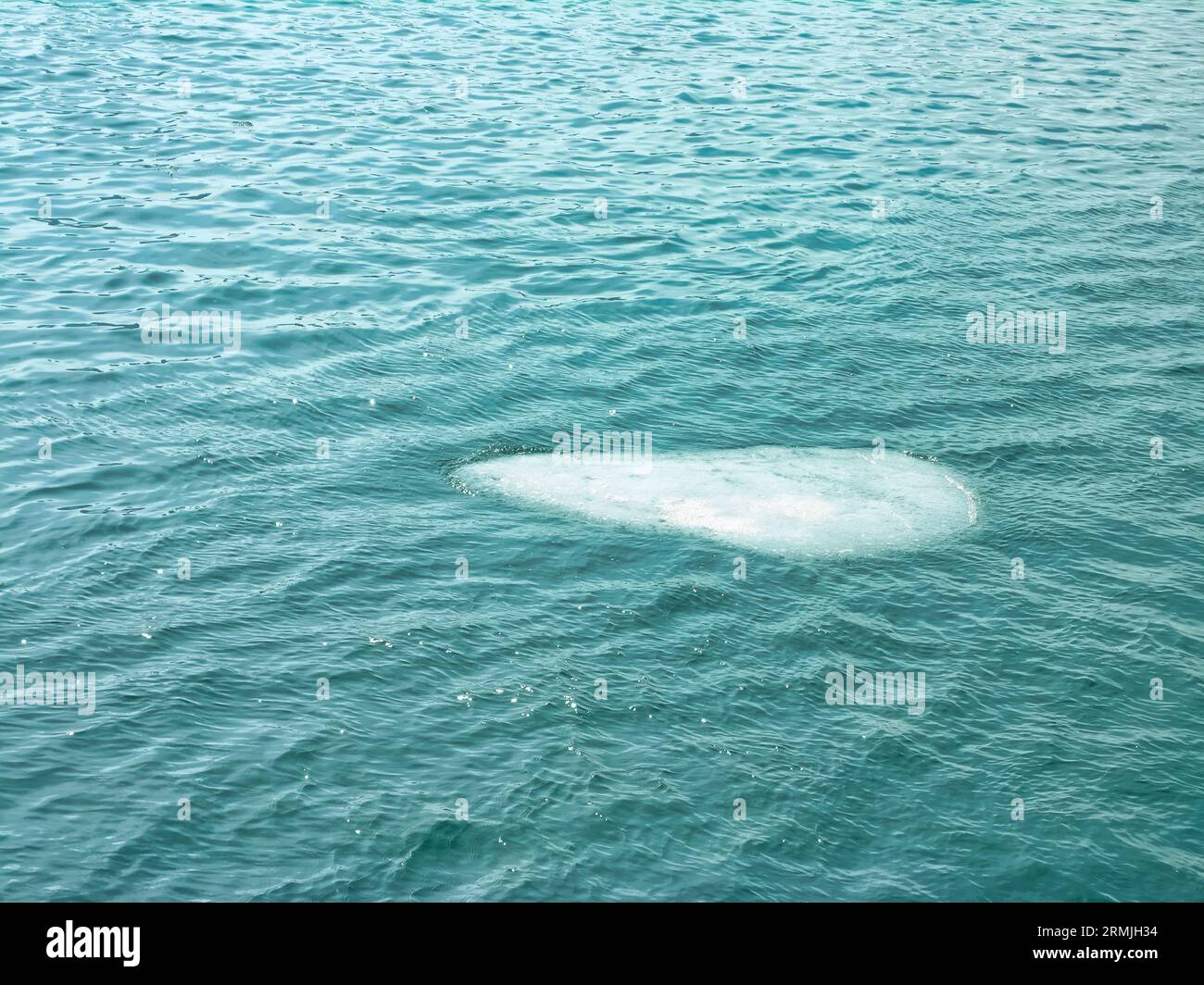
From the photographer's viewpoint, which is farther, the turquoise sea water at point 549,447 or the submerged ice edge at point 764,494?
the submerged ice edge at point 764,494

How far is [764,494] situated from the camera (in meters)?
15.2

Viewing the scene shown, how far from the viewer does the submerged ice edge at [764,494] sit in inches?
574

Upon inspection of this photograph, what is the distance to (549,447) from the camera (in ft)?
53.3

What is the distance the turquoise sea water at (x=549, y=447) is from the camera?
10562mm

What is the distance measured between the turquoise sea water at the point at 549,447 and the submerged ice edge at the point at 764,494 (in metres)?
0.23

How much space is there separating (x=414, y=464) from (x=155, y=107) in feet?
48.5

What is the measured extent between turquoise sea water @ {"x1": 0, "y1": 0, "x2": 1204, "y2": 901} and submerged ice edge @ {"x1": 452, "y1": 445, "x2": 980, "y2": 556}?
23 cm

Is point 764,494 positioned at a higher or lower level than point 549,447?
lower

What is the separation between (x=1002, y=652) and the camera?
12.7 metres

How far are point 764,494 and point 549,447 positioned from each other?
8.54ft

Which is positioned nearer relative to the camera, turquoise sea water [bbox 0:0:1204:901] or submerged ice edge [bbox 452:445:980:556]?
turquoise sea water [bbox 0:0:1204:901]

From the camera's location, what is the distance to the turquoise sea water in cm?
1056

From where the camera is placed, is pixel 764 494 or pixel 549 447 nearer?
pixel 764 494

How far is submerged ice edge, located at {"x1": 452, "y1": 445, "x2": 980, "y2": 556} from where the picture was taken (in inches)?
574
